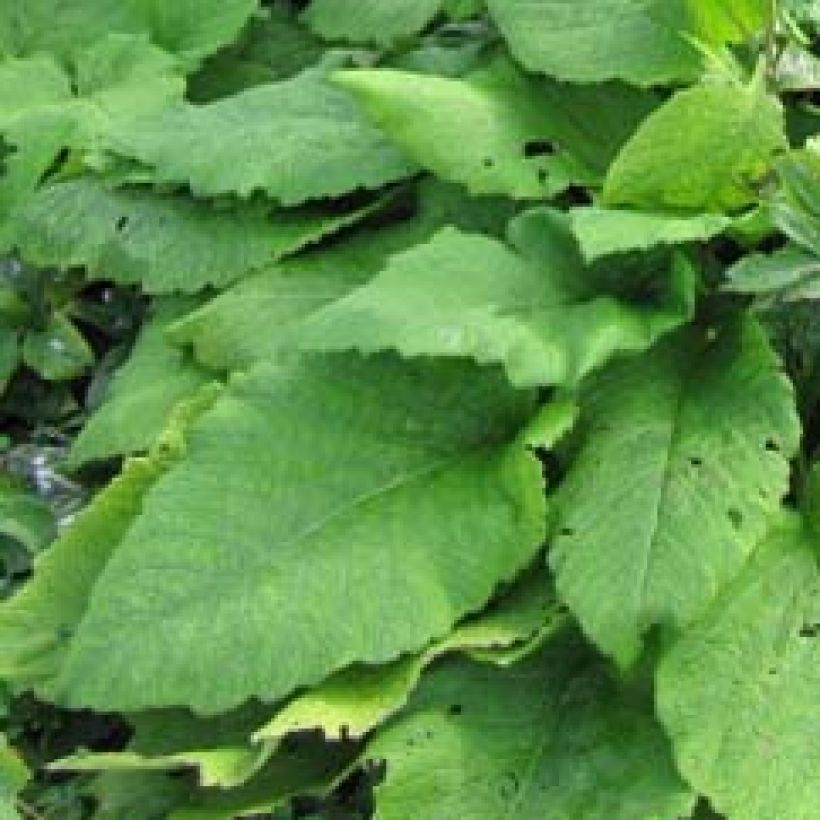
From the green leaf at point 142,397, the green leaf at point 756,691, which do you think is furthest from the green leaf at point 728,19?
the green leaf at point 142,397

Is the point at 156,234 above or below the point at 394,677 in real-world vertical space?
above

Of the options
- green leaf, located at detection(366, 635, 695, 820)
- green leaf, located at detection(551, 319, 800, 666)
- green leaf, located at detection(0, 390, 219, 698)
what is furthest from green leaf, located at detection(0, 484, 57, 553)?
green leaf, located at detection(551, 319, 800, 666)

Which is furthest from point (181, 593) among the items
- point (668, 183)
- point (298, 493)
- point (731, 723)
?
point (668, 183)

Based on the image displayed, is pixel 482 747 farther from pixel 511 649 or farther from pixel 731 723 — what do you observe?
pixel 731 723

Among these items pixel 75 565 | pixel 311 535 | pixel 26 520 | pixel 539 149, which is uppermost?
pixel 539 149

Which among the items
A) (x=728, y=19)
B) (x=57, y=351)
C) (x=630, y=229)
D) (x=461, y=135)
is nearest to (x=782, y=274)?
(x=630, y=229)

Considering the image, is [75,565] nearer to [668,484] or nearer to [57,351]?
[57,351]

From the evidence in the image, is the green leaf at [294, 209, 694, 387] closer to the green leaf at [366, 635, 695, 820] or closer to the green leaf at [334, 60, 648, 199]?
the green leaf at [334, 60, 648, 199]
